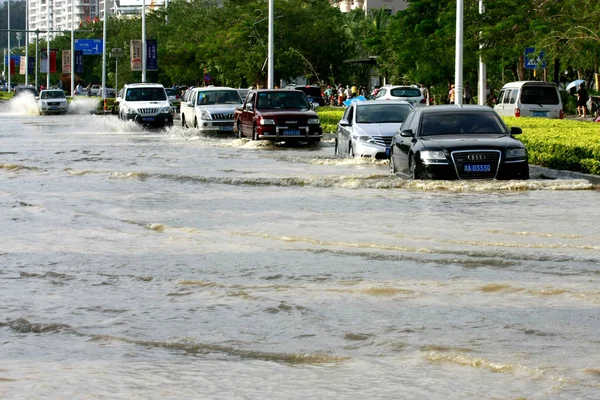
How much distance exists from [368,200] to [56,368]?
1160 centimetres

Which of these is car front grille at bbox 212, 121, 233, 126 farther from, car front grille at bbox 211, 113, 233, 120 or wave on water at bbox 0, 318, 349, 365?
wave on water at bbox 0, 318, 349, 365

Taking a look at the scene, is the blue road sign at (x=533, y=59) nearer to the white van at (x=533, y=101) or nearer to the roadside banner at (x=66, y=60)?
the white van at (x=533, y=101)

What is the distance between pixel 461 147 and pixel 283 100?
54.3ft

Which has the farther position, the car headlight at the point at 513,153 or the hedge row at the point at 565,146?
the hedge row at the point at 565,146

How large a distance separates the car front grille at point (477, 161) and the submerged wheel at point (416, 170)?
25.8 inches

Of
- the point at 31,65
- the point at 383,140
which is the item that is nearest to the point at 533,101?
the point at 383,140

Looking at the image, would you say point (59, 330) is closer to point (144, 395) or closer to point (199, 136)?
point (144, 395)

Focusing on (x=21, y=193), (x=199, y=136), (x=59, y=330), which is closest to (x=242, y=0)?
(x=199, y=136)

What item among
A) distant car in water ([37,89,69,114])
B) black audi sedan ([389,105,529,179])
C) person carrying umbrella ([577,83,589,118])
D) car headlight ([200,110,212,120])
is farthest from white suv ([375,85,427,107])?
distant car in water ([37,89,69,114])

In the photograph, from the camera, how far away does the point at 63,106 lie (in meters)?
77.6

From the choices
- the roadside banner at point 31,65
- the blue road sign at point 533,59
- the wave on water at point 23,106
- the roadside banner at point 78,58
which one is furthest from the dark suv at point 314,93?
the roadside banner at point 31,65

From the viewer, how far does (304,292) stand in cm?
1045

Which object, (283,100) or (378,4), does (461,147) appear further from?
(378,4)

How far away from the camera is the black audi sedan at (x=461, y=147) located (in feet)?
67.8
